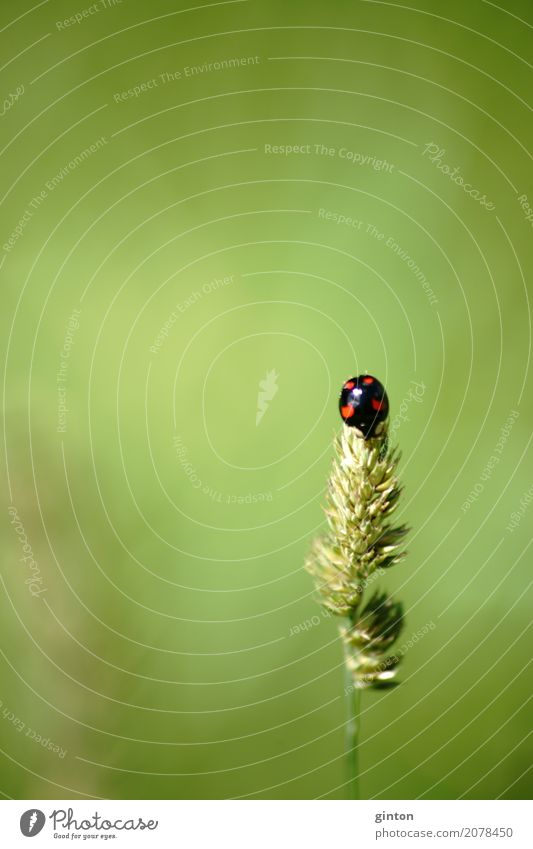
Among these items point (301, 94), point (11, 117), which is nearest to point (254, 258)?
point (301, 94)

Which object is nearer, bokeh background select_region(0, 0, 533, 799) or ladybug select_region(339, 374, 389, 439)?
ladybug select_region(339, 374, 389, 439)

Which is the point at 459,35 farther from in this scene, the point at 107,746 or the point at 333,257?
the point at 107,746

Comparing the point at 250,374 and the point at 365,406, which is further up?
the point at 250,374

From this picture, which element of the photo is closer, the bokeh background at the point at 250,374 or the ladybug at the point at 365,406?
the ladybug at the point at 365,406
